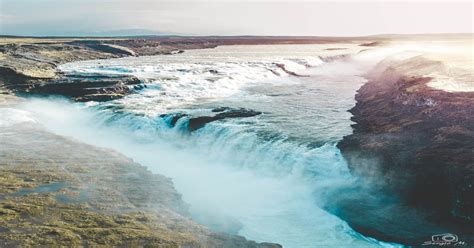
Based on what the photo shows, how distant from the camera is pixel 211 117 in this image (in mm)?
39312

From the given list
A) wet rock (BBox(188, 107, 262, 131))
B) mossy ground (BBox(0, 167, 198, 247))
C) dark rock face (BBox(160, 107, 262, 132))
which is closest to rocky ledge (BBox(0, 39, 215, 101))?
dark rock face (BBox(160, 107, 262, 132))

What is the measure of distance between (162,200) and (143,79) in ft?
129

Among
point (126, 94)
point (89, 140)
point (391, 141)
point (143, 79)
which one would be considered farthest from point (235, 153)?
point (143, 79)

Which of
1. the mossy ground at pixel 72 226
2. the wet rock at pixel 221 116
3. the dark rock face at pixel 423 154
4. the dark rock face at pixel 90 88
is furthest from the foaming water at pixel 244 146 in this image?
the mossy ground at pixel 72 226

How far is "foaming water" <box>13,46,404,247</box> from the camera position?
22.6 metres

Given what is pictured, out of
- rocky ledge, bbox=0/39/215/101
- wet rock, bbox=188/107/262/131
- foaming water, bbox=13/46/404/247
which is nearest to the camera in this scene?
foaming water, bbox=13/46/404/247

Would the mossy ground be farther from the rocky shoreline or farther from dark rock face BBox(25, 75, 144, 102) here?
dark rock face BBox(25, 75, 144, 102)

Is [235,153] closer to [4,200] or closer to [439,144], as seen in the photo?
[439,144]

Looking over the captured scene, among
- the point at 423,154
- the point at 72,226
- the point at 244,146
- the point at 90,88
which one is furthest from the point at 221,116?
the point at 72,226

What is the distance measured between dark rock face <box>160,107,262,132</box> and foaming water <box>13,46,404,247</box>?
63 cm

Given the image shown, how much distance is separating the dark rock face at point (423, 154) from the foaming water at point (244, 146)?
1607mm

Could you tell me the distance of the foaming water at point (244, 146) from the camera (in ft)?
74.1

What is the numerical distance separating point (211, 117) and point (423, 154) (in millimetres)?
18524

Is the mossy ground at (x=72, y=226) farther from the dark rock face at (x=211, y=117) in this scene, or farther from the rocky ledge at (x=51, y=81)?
the rocky ledge at (x=51, y=81)
